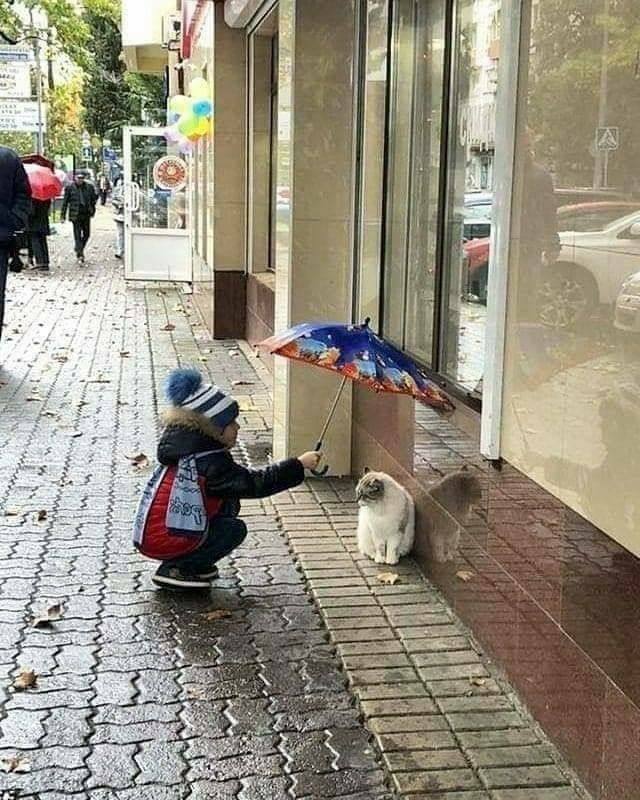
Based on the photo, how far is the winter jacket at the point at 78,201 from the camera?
24391 millimetres

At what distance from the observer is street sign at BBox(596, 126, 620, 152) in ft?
10.7

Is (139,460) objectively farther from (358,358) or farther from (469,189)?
(469,189)

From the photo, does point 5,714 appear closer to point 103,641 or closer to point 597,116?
point 103,641

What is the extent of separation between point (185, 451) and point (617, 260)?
7.96 ft

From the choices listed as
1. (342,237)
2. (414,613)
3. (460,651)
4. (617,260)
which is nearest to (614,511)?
(617,260)

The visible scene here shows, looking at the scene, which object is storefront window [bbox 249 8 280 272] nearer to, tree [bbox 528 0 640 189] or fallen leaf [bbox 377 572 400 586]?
fallen leaf [bbox 377 572 400 586]

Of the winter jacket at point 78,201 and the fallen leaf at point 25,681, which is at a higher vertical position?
the winter jacket at point 78,201

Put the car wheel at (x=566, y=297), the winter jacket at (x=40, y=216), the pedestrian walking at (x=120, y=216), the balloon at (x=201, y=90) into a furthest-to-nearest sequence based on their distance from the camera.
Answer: the pedestrian walking at (x=120, y=216)
the winter jacket at (x=40, y=216)
the balloon at (x=201, y=90)
the car wheel at (x=566, y=297)

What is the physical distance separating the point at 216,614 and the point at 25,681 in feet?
3.28

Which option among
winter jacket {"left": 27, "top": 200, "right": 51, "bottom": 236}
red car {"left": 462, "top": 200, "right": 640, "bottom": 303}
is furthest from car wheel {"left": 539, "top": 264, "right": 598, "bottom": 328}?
winter jacket {"left": 27, "top": 200, "right": 51, "bottom": 236}

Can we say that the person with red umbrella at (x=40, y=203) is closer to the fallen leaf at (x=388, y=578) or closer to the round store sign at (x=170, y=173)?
the round store sign at (x=170, y=173)

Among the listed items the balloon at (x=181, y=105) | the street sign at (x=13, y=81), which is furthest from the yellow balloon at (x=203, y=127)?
the street sign at (x=13, y=81)

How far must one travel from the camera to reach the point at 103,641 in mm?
4680

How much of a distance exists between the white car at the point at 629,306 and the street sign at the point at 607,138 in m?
0.42
